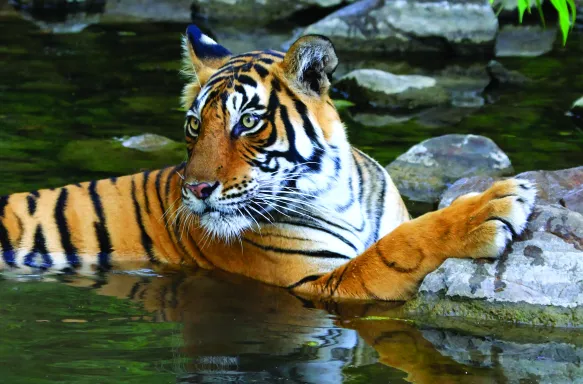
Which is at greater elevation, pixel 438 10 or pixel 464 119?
pixel 438 10

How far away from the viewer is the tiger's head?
465 cm

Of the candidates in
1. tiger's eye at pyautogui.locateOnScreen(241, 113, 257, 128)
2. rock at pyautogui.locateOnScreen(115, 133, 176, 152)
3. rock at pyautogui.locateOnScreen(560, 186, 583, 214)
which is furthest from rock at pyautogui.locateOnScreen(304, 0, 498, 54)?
tiger's eye at pyautogui.locateOnScreen(241, 113, 257, 128)

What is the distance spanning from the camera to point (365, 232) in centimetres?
520

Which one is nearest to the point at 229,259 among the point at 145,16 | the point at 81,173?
the point at 81,173

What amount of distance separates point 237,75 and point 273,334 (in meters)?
1.30

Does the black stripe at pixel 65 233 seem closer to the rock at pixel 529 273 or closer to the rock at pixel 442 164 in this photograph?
the rock at pixel 529 273

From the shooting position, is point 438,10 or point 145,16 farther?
point 145,16

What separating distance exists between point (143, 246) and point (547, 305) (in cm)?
224

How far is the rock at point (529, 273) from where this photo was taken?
419 centimetres

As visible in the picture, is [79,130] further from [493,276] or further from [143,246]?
[493,276]

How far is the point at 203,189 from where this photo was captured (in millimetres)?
4582

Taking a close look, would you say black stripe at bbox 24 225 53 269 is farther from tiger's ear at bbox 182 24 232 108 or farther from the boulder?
the boulder

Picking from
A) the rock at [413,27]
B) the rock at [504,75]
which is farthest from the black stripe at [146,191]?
the rock at [413,27]

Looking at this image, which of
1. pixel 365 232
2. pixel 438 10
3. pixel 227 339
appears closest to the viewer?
pixel 227 339
